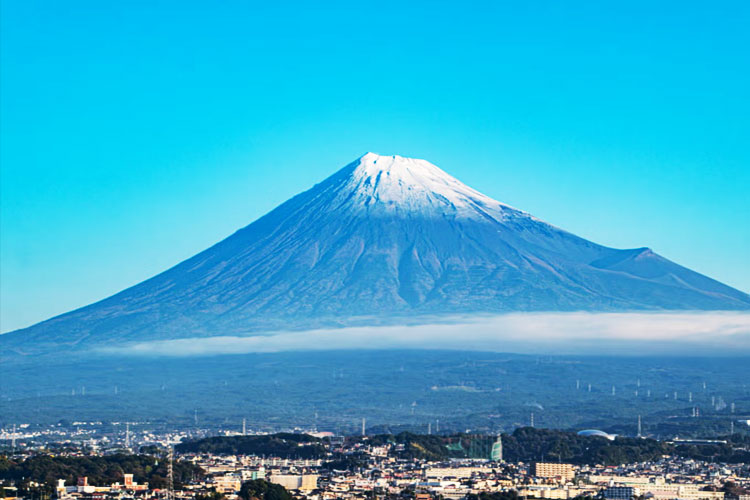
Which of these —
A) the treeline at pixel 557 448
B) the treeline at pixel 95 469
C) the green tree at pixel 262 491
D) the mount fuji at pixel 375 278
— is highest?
the mount fuji at pixel 375 278

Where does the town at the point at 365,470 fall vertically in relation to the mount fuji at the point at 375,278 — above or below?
below

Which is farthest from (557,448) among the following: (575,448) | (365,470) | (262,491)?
(262,491)

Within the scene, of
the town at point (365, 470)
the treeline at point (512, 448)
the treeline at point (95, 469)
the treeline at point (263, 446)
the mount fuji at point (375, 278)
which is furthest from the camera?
the mount fuji at point (375, 278)

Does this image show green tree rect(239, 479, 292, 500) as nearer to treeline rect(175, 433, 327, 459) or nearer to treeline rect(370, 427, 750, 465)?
treeline rect(175, 433, 327, 459)

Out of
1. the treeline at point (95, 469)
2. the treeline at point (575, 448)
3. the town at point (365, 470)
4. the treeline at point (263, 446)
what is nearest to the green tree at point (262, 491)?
the town at point (365, 470)

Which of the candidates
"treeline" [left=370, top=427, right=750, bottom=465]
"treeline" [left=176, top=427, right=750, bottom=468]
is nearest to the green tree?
"treeline" [left=176, top=427, right=750, bottom=468]

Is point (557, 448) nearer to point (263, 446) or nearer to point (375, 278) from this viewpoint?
point (263, 446)

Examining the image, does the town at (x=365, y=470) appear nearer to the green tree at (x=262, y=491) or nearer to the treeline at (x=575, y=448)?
the green tree at (x=262, y=491)
